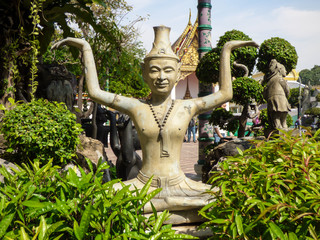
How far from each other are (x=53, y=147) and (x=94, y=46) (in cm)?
413

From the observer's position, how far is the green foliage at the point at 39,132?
117 inches

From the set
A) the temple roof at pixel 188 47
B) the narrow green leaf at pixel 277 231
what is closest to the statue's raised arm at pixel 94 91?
the narrow green leaf at pixel 277 231

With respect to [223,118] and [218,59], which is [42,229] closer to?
[218,59]

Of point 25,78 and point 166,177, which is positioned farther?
point 25,78

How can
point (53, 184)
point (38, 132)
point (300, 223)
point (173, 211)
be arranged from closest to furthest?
1. point (300, 223)
2. point (53, 184)
3. point (173, 211)
4. point (38, 132)

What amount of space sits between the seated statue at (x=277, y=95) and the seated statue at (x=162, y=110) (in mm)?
3545

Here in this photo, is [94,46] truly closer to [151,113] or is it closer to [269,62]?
[269,62]

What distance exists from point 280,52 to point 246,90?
104cm

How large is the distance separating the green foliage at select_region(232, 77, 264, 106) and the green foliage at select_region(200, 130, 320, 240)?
14.2 ft

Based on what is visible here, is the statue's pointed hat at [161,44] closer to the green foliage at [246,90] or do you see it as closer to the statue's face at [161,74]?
the statue's face at [161,74]

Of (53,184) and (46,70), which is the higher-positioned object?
(46,70)

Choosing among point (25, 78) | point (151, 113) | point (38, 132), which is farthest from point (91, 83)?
point (25, 78)

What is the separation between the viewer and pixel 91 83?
8.27 feet

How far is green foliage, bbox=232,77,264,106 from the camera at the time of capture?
6082 mm
